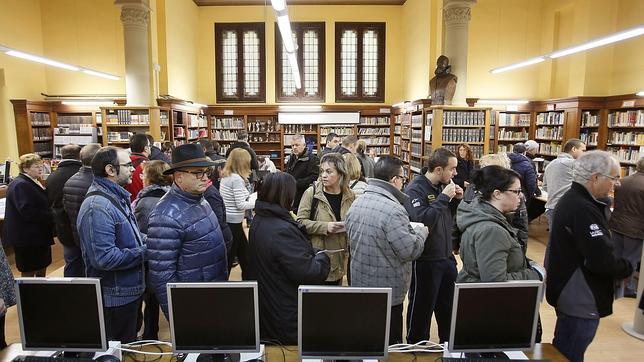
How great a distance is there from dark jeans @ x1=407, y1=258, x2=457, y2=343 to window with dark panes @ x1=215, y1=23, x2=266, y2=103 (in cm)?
1163

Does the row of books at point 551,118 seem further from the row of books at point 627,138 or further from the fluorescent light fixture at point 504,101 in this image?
the row of books at point 627,138

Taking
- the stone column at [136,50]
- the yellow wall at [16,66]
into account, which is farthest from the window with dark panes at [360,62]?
the yellow wall at [16,66]

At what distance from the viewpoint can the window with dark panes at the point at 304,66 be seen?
13938mm

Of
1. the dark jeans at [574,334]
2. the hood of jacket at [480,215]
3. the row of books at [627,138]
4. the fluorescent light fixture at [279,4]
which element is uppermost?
the fluorescent light fixture at [279,4]

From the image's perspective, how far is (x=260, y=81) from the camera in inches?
554

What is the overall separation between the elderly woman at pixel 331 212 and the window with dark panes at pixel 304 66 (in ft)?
36.1

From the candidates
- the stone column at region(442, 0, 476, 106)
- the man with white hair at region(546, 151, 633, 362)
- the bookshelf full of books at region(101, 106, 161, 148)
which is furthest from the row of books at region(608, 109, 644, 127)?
the bookshelf full of books at region(101, 106, 161, 148)

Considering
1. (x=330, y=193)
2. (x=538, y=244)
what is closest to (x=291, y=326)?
(x=330, y=193)

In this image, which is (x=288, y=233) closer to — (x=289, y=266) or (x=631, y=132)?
(x=289, y=266)

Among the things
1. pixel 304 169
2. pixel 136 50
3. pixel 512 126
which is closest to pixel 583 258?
pixel 304 169

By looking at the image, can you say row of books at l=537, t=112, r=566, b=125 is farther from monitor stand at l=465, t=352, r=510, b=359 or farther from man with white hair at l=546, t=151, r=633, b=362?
monitor stand at l=465, t=352, r=510, b=359

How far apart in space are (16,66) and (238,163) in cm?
1001

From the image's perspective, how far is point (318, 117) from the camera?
13391 mm

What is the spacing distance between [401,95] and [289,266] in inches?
487
